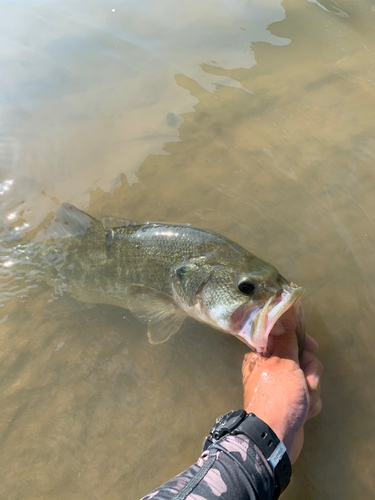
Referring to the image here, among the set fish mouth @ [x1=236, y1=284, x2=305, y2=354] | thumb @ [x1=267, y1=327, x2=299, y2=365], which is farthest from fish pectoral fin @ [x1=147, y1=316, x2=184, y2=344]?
thumb @ [x1=267, y1=327, x2=299, y2=365]

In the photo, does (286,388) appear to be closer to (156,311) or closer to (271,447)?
(271,447)

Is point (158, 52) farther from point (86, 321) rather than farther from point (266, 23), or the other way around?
point (86, 321)

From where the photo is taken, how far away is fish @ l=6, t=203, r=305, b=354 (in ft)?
7.90

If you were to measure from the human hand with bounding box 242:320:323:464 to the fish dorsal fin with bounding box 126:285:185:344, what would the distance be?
717 mm

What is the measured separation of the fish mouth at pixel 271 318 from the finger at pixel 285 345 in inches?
1.3

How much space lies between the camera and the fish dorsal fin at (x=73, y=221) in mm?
3072

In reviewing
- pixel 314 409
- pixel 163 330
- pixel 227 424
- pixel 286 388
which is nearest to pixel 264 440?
pixel 227 424

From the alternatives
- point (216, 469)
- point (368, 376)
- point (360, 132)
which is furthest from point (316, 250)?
point (216, 469)

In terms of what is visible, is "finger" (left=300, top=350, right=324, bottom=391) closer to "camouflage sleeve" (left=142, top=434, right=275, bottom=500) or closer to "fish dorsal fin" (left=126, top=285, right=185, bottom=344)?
"camouflage sleeve" (left=142, top=434, right=275, bottom=500)

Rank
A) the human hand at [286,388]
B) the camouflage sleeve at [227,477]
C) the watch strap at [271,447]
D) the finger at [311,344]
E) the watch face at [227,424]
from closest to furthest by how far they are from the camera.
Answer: the camouflage sleeve at [227,477] → the watch strap at [271,447] → the watch face at [227,424] → the human hand at [286,388] → the finger at [311,344]

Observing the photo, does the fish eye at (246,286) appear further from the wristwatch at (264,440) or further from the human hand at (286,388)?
the wristwatch at (264,440)

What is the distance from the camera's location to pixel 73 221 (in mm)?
3092

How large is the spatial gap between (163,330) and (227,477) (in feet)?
4.19

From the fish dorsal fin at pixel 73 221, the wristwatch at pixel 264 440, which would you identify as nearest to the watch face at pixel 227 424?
the wristwatch at pixel 264 440
